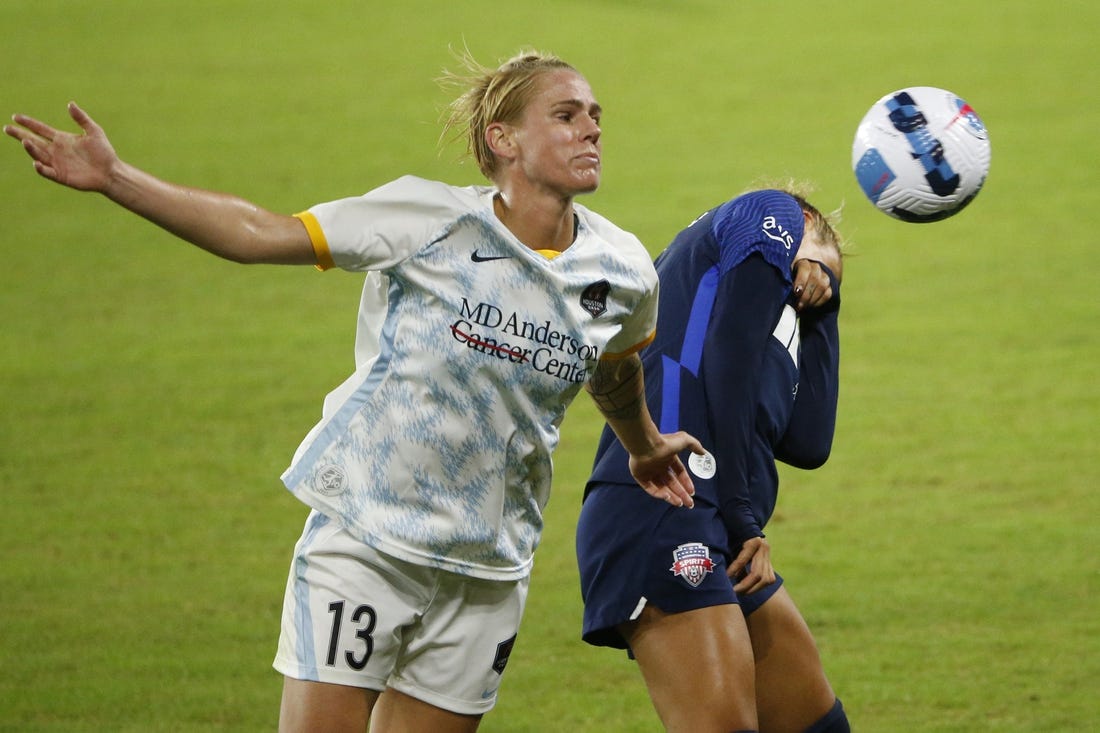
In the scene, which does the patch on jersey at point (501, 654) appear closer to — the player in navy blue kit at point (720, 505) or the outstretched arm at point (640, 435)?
the player in navy blue kit at point (720, 505)

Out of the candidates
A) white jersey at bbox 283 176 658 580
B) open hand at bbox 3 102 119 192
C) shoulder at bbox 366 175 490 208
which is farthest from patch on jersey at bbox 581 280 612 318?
open hand at bbox 3 102 119 192

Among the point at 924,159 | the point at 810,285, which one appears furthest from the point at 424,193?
the point at 924,159

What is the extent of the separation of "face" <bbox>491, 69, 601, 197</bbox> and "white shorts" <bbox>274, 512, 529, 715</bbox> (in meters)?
0.82

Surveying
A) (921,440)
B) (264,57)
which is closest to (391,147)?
(264,57)

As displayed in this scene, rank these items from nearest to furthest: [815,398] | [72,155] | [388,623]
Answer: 1. [72,155]
2. [388,623]
3. [815,398]

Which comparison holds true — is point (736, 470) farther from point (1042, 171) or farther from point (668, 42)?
point (668, 42)

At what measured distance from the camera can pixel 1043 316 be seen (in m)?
9.60

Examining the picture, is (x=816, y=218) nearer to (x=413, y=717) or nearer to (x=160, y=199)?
(x=413, y=717)

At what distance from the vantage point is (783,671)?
380 cm

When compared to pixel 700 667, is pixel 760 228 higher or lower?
higher

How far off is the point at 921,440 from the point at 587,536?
15.3 feet

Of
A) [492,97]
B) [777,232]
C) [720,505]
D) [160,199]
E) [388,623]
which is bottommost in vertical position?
[388,623]

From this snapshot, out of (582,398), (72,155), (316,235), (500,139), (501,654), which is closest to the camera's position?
(72,155)

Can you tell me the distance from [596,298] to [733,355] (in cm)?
49
